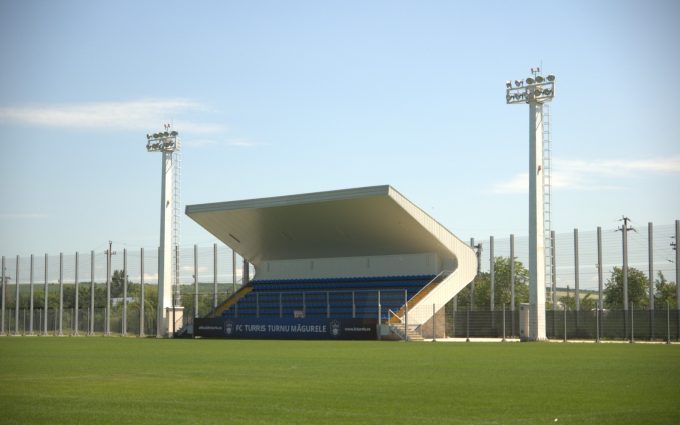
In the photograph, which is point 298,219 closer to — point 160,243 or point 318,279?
point 318,279

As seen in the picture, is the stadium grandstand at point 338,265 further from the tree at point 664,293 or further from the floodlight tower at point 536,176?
the tree at point 664,293

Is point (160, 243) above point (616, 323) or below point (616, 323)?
above

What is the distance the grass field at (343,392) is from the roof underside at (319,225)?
23072 mm

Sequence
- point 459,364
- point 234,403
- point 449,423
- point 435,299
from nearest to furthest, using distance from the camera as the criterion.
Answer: point 449,423 < point 234,403 < point 459,364 < point 435,299

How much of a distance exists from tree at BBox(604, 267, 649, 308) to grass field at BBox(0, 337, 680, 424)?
121ft

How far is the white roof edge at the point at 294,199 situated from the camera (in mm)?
43125

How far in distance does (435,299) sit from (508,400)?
33380 mm

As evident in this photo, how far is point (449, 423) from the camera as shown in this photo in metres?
10.5

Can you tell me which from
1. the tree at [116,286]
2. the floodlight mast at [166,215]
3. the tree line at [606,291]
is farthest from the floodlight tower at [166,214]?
the tree at [116,286]

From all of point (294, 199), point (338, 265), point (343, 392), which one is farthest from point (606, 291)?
point (343, 392)

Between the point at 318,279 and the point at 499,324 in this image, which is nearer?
the point at 499,324

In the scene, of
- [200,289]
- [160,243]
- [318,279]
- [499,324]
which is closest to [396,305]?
[499,324]

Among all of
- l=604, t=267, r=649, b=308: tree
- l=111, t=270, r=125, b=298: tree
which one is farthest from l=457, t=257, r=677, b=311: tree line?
l=111, t=270, r=125, b=298: tree

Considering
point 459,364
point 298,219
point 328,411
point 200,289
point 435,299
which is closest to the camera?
point 328,411
